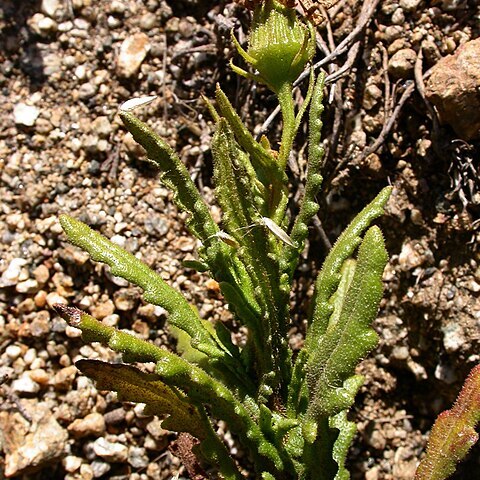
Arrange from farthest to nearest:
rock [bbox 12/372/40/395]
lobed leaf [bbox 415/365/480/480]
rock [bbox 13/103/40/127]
Result: rock [bbox 13/103/40/127] → rock [bbox 12/372/40/395] → lobed leaf [bbox 415/365/480/480]

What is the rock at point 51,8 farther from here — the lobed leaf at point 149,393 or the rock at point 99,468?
the rock at point 99,468

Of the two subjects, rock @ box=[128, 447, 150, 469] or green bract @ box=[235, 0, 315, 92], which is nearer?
green bract @ box=[235, 0, 315, 92]

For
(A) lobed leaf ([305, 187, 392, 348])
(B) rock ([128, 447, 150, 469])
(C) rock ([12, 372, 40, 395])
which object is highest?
(A) lobed leaf ([305, 187, 392, 348])

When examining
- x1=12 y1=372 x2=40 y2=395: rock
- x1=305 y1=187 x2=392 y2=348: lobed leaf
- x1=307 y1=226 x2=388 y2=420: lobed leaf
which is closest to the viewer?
x1=307 y1=226 x2=388 y2=420: lobed leaf

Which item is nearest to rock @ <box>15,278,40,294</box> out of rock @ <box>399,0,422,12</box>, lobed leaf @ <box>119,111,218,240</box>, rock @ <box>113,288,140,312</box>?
rock @ <box>113,288,140,312</box>

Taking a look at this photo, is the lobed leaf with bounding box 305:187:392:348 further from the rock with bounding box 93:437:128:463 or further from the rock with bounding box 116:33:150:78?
the rock with bounding box 116:33:150:78

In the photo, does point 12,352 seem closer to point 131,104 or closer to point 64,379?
point 64,379

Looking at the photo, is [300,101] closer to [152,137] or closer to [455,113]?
[455,113]

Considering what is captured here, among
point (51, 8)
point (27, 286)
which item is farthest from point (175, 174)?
point (51, 8)
